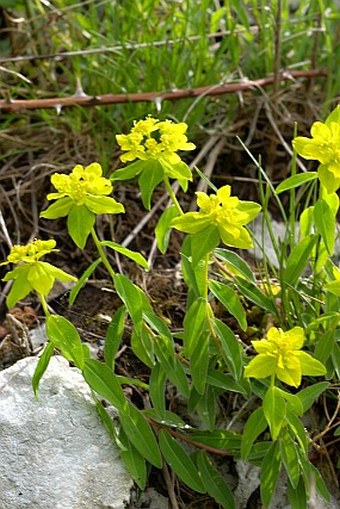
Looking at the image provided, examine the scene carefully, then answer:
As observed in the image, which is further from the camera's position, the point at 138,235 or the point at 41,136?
the point at 41,136

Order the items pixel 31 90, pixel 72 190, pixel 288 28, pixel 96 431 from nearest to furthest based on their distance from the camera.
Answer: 1. pixel 72 190
2. pixel 96 431
3. pixel 31 90
4. pixel 288 28

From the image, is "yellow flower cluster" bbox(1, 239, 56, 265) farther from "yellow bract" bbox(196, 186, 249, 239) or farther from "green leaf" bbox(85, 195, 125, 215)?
"yellow bract" bbox(196, 186, 249, 239)

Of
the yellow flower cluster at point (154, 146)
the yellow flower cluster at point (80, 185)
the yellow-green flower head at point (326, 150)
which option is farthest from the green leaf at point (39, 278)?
the yellow-green flower head at point (326, 150)

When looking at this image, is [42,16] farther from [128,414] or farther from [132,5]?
[128,414]

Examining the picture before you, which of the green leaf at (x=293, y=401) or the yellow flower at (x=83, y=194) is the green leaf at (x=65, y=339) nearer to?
the yellow flower at (x=83, y=194)

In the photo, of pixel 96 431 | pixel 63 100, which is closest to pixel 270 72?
pixel 63 100

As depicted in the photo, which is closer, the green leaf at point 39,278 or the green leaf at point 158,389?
the green leaf at point 39,278

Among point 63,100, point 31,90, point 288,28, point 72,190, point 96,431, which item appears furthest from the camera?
point 288,28
